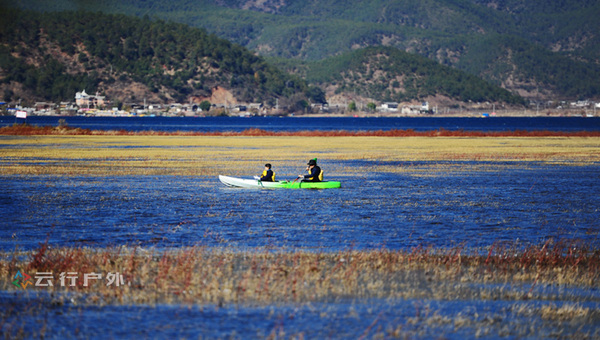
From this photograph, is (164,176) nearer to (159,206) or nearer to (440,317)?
(159,206)

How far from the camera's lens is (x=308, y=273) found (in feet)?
59.7

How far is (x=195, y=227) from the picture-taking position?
25.7 metres

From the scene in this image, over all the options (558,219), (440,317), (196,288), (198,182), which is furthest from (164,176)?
(440,317)

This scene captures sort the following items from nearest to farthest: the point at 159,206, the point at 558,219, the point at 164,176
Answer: the point at 558,219 → the point at 159,206 → the point at 164,176

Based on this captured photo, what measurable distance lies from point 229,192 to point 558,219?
1560 cm
